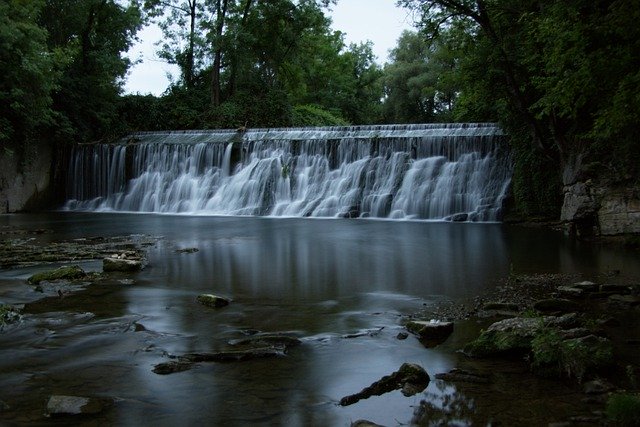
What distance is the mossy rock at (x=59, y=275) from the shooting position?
8352mm

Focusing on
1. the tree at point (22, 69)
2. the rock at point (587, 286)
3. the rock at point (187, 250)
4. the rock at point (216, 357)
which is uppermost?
the tree at point (22, 69)

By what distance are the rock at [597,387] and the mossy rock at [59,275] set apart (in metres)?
7.25

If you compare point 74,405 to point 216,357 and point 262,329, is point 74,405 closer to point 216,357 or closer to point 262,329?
point 216,357

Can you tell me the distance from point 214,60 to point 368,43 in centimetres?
2793

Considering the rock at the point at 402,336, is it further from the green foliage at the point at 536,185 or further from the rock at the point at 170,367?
the green foliage at the point at 536,185

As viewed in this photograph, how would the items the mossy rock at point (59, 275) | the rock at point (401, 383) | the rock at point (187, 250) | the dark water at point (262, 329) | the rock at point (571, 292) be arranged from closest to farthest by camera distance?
the dark water at point (262, 329), the rock at point (401, 383), the rock at point (571, 292), the mossy rock at point (59, 275), the rock at point (187, 250)

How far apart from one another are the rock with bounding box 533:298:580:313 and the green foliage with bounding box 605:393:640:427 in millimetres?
2896

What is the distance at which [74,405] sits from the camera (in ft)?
12.7

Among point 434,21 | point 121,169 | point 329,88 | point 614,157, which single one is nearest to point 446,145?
point 434,21

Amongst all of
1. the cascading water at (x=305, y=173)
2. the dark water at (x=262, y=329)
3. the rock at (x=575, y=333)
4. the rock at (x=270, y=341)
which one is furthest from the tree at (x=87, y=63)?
the rock at (x=575, y=333)

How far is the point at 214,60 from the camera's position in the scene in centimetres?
3625

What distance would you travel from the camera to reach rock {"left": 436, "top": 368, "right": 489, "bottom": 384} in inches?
172

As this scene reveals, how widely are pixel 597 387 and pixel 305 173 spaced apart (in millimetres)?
21292

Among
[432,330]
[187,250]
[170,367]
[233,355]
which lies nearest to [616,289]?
[432,330]
